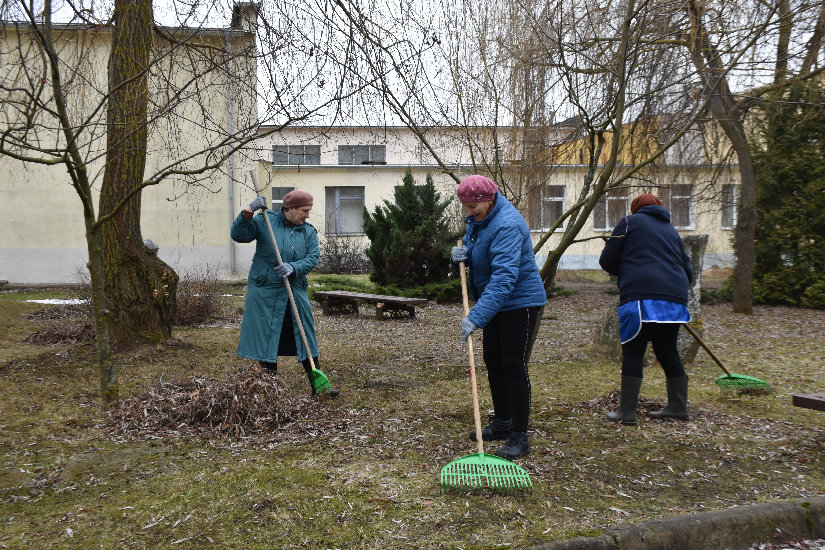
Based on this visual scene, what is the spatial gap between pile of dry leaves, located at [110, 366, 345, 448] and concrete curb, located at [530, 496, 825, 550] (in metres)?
2.35

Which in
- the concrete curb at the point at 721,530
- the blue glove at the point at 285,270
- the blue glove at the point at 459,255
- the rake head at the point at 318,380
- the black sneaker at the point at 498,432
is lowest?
the concrete curb at the point at 721,530

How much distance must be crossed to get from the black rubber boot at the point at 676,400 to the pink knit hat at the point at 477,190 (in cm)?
224

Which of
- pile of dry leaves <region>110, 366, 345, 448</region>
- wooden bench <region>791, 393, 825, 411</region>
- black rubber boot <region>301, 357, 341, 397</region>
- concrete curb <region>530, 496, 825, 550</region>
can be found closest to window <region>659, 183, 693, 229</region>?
wooden bench <region>791, 393, 825, 411</region>

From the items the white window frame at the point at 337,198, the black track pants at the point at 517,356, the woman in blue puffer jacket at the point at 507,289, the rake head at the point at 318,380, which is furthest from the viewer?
the white window frame at the point at 337,198

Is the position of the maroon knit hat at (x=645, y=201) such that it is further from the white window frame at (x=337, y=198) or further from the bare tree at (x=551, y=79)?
the white window frame at (x=337, y=198)

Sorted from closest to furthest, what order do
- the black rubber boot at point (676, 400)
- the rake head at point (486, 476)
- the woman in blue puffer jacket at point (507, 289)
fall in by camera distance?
the rake head at point (486, 476)
the woman in blue puffer jacket at point (507, 289)
the black rubber boot at point (676, 400)

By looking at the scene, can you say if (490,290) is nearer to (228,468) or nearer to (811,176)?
(228,468)

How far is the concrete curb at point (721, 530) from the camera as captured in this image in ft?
10.6

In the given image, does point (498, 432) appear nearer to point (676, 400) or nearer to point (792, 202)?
point (676, 400)

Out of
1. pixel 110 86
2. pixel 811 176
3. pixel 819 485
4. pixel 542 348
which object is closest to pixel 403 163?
pixel 811 176

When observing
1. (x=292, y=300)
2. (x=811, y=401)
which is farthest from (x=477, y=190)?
(x=811, y=401)

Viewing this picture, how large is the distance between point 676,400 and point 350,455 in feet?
8.61

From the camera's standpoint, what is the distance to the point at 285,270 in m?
5.48

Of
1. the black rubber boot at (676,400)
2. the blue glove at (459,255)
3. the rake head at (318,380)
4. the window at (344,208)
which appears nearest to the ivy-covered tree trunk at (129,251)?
the rake head at (318,380)
